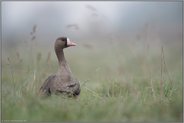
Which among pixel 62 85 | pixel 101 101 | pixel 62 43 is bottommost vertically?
pixel 101 101

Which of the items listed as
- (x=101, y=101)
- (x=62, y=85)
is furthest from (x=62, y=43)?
(x=101, y=101)

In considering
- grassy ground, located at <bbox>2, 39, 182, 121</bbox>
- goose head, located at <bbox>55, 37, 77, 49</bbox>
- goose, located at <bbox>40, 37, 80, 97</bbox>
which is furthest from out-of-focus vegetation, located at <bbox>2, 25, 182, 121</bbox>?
goose head, located at <bbox>55, 37, 77, 49</bbox>

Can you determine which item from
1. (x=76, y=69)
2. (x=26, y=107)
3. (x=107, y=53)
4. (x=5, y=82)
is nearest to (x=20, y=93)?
(x=26, y=107)

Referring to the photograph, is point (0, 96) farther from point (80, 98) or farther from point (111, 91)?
point (111, 91)

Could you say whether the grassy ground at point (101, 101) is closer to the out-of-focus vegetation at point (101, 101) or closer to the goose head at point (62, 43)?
the out-of-focus vegetation at point (101, 101)

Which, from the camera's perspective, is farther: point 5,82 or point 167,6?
point 167,6

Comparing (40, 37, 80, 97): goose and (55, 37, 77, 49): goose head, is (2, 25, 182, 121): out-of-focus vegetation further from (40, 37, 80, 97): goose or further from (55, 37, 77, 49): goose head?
(55, 37, 77, 49): goose head

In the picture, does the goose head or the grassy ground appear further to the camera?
the goose head

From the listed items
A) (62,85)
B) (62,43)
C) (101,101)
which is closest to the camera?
(101,101)

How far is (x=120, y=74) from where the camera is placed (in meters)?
10.2

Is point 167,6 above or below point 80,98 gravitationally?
above

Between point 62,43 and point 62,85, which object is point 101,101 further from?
point 62,43

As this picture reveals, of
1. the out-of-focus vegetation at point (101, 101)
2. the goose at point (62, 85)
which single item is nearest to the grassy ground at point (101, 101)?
the out-of-focus vegetation at point (101, 101)

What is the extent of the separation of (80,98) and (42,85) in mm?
679
